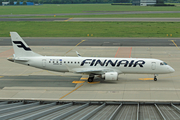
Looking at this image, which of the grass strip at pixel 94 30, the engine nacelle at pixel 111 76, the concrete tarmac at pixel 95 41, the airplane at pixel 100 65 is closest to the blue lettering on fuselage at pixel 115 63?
the airplane at pixel 100 65

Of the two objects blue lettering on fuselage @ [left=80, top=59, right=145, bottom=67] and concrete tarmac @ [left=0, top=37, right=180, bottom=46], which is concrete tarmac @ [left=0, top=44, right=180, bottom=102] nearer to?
blue lettering on fuselage @ [left=80, top=59, right=145, bottom=67]

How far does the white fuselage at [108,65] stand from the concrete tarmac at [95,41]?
94.0ft

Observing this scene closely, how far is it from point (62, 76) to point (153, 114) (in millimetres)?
25791

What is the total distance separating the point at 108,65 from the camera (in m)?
34.7

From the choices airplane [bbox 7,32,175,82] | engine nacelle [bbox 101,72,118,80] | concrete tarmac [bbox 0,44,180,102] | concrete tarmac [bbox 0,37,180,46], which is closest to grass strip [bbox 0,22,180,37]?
concrete tarmac [bbox 0,37,180,46]

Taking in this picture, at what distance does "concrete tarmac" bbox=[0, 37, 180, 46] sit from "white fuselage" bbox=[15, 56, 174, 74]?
28666 millimetres

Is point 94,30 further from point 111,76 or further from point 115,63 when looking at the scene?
point 111,76

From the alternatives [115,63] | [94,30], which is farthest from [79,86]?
[94,30]

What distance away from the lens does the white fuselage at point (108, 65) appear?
3456 centimetres

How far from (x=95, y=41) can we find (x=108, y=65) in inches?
1333

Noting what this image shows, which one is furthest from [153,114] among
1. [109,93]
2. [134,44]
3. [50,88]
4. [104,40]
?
[104,40]

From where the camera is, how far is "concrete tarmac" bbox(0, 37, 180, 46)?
6391 cm

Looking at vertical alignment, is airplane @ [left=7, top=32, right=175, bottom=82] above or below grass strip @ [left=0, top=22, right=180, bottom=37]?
below

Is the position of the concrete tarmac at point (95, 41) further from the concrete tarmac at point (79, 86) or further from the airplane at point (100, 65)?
the airplane at point (100, 65)
